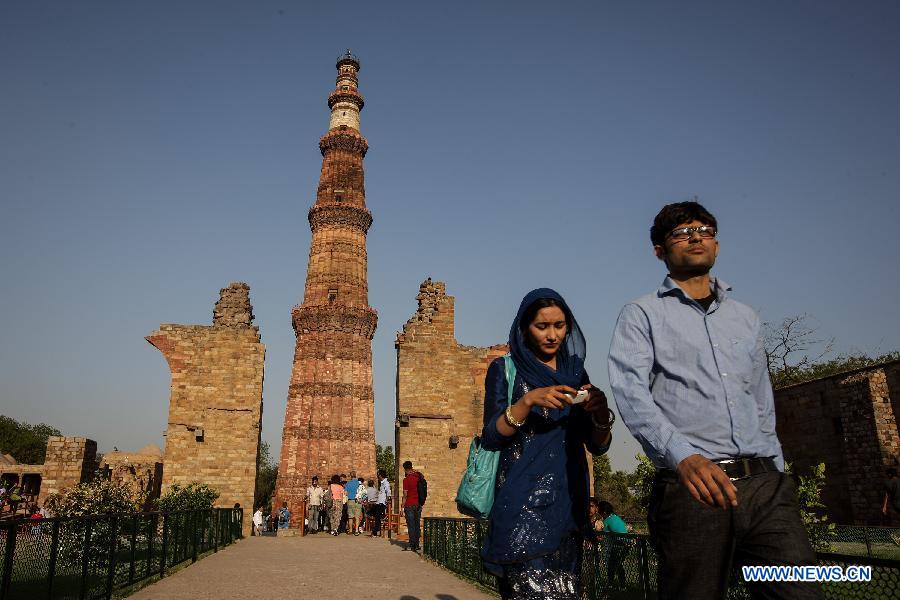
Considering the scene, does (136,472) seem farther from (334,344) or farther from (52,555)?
(52,555)

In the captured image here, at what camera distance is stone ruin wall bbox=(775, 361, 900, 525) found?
625 inches

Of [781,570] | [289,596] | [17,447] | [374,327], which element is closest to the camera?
[781,570]

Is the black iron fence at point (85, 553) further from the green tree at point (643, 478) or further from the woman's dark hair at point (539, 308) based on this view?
the green tree at point (643, 478)

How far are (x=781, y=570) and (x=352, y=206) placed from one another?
3004 centimetres

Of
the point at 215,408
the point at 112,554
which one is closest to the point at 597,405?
the point at 112,554

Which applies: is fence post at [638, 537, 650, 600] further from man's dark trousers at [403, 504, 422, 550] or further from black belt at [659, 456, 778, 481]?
man's dark trousers at [403, 504, 422, 550]

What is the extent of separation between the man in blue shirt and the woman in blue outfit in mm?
304

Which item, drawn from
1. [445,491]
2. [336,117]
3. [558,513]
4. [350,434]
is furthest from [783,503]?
[336,117]

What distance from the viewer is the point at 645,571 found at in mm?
4348

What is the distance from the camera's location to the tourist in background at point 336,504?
14930 mm

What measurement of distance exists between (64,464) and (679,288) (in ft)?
70.9

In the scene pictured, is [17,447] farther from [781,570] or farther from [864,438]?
[781,570]

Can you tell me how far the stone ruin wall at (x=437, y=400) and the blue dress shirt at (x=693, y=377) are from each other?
14.4m

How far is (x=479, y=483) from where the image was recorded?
8.54 ft
